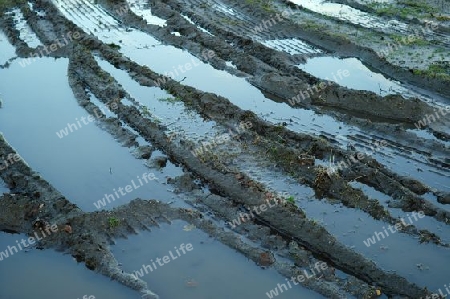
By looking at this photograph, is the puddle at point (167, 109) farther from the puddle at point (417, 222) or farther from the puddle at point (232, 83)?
the puddle at point (417, 222)

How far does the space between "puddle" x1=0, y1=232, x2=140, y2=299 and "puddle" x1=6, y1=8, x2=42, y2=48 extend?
37.5 ft

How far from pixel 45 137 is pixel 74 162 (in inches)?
63.2

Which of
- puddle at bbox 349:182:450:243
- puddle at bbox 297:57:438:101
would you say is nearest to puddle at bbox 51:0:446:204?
puddle at bbox 297:57:438:101

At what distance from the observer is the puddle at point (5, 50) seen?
19.0 m

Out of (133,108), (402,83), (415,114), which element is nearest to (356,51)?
(402,83)

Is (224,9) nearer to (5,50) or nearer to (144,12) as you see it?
(144,12)

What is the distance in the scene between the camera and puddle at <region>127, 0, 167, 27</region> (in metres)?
22.7

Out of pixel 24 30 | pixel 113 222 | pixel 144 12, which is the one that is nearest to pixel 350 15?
pixel 144 12

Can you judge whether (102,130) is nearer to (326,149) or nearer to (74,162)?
(74,162)

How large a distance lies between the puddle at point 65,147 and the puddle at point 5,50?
4.25ft

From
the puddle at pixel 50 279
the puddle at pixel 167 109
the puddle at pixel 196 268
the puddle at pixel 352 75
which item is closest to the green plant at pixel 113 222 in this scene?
the puddle at pixel 196 268

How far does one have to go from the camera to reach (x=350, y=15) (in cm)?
2386

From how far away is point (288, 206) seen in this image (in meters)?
11.8

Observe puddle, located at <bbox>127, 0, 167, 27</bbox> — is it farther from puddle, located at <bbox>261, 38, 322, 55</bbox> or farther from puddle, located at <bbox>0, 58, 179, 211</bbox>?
puddle, located at <bbox>0, 58, 179, 211</bbox>
